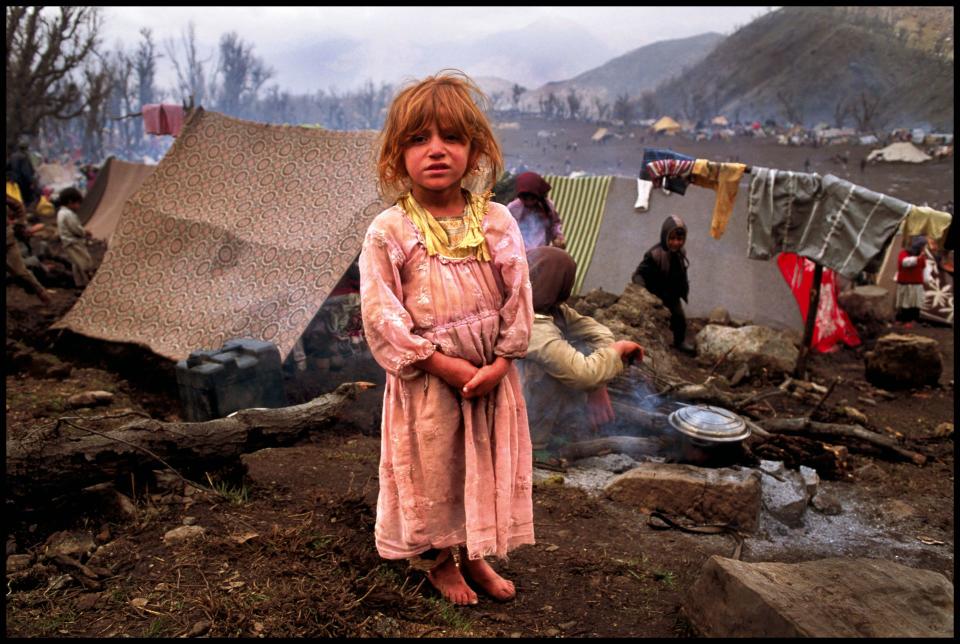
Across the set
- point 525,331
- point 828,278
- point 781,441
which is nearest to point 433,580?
point 525,331

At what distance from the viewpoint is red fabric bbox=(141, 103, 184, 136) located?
10359 millimetres

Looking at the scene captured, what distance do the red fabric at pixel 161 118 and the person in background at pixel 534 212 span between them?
6.93 m

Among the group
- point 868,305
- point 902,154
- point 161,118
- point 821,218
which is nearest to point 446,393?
point 821,218

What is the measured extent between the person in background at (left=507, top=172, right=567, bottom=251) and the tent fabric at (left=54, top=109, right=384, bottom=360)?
144 centimetres

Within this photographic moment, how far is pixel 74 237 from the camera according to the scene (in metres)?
9.12

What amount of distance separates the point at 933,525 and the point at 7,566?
14.8 ft

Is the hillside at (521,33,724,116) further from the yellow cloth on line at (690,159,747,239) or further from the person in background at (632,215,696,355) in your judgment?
the yellow cloth on line at (690,159,747,239)

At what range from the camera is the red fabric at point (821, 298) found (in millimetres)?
8055

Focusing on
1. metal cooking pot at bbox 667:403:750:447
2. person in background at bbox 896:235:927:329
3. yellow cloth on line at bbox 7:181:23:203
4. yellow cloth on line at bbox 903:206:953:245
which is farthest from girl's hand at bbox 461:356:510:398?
yellow cloth on line at bbox 7:181:23:203

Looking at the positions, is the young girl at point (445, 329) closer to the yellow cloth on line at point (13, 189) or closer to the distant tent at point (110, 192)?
the distant tent at point (110, 192)

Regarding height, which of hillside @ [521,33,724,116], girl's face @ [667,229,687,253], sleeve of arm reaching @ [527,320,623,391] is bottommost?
sleeve of arm reaching @ [527,320,623,391]

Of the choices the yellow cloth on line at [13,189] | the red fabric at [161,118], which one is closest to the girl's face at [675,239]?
the red fabric at [161,118]

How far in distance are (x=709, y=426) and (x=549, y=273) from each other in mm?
1218

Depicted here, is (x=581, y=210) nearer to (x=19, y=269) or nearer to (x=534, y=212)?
(x=534, y=212)
